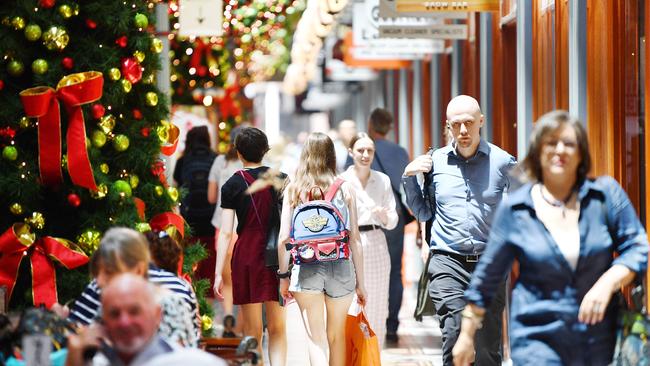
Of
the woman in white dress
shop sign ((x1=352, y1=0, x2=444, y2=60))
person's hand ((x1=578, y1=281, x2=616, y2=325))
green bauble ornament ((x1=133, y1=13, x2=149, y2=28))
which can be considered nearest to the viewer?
person's hand ((x1=578, y1=281, x2=616, y2=325))

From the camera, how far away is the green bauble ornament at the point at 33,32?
7.57 meters

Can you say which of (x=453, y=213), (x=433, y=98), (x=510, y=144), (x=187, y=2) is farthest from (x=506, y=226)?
(x=433, y=98)

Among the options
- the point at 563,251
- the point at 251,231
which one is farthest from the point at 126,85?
the point at 563,251

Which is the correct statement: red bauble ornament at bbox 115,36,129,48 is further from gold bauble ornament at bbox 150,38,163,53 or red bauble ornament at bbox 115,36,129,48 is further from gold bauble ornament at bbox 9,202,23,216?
gold bauble ornament at bbox 9,202,23,216

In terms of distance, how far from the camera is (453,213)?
25.2ft

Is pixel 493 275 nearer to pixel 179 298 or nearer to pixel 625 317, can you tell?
pixel 625 317

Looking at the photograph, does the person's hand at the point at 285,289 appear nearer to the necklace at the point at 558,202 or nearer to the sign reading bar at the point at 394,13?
the necklace at the point at 558,202

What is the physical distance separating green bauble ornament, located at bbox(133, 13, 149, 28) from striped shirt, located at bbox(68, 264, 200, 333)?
2.55m

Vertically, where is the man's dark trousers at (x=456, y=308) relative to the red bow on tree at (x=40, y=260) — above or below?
below

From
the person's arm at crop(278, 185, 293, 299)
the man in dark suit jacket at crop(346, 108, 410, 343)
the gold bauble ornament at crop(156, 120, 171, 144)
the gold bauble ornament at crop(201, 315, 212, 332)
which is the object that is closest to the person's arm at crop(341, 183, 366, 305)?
the person's arm at crop(278, 185, 293, 299)

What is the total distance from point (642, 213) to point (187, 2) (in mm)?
3873

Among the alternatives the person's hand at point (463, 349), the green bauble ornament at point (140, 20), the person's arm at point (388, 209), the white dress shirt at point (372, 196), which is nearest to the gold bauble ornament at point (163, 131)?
the green bauble ornament at point (140, 20)

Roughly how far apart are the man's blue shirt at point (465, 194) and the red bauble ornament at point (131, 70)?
1.70 m

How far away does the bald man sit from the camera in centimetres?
764
